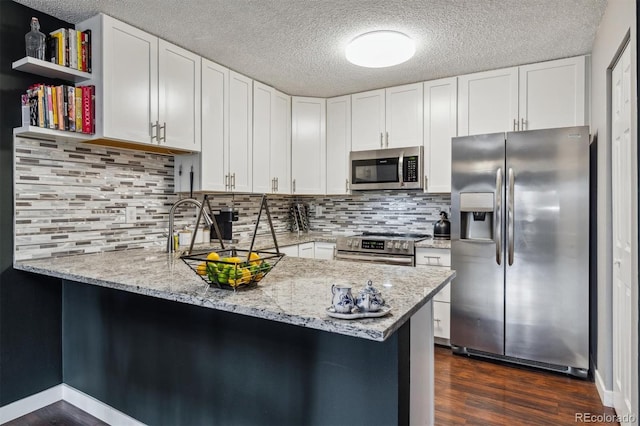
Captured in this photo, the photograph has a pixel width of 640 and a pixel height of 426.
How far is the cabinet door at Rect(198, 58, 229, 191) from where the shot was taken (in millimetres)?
3031

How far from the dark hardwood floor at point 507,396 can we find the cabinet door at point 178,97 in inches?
97.6

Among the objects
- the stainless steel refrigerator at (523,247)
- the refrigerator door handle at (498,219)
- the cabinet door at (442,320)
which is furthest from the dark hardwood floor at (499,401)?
the refrigerator door handle at (498,219)

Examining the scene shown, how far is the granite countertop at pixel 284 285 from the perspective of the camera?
1.13 metres

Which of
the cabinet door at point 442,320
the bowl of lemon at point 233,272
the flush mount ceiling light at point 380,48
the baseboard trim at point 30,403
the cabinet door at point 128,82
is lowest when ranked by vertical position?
the baseboard trim at point 30,403

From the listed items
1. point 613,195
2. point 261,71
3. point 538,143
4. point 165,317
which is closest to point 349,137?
point 261,71

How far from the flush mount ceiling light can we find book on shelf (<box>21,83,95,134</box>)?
1.71m

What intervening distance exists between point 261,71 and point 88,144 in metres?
1.52

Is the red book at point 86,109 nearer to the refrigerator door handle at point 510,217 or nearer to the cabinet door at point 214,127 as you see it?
the cabinet door at point 214,127

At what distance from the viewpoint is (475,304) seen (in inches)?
120

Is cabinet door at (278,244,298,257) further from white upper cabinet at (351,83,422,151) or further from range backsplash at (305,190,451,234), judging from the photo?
white upper cabinet at (351,83,422,151)

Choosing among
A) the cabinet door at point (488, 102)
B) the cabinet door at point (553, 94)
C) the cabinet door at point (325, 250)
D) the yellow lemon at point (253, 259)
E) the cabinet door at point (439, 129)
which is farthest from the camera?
the cabinet door at point (325, 250)

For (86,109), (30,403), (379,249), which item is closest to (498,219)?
(379,249)

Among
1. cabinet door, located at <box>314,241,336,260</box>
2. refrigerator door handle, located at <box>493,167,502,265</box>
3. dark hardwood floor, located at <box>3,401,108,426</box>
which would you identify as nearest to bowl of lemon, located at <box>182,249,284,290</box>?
dark hardwood floor, located at <box>3,401,108,426</box>

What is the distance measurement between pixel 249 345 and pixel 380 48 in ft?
6.77
